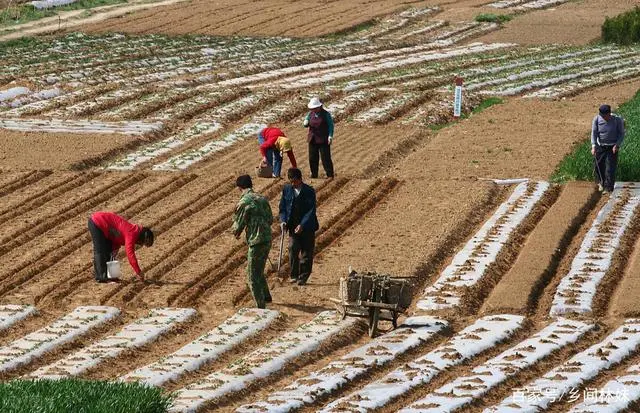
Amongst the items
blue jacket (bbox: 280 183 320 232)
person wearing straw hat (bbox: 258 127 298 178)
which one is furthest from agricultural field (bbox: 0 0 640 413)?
blue jacket (bbox: 280 183 320 232)

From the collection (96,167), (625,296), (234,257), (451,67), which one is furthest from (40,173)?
(451,67)

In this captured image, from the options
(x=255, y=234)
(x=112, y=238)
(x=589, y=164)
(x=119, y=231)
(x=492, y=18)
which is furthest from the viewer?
(x=492, y=18)

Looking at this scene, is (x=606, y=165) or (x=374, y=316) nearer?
(x=374, y=316)

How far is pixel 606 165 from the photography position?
70.2 feet

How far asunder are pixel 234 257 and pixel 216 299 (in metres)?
1.62

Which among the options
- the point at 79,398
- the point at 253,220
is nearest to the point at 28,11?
the point at 253,220

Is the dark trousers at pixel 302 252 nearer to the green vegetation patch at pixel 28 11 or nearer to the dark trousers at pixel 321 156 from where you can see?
the dark trousers at pixel 321 156

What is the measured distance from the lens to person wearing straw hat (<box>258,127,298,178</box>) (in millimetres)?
21688

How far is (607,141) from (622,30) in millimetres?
21982

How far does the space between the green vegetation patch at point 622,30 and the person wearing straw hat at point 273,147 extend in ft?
73.2

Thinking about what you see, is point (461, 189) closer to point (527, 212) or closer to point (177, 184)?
point (527, 212)

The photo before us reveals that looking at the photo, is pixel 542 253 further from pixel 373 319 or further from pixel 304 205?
pixel 373 319

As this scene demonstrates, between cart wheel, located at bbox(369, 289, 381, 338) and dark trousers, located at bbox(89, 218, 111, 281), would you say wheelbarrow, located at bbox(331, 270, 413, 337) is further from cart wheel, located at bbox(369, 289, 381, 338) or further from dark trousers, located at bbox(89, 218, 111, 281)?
dark trousers, located at bbox(89, 218, 111, 281)

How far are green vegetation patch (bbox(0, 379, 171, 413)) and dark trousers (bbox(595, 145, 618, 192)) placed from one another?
10.9 meters
